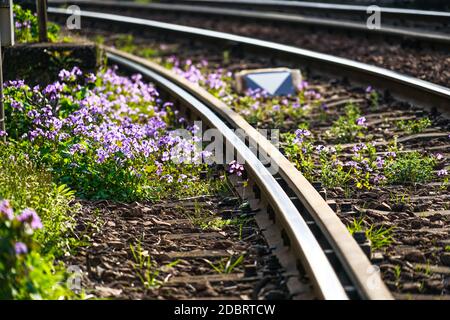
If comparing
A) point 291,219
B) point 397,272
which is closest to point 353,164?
point 291,219

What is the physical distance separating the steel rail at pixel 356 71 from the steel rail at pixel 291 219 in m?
1.98

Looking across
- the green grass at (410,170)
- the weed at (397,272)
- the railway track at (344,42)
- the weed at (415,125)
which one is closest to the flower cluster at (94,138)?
the green grass at (410,170)

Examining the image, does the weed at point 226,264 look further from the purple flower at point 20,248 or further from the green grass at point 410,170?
the green grass at point 410,170

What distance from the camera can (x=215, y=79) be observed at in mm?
10992

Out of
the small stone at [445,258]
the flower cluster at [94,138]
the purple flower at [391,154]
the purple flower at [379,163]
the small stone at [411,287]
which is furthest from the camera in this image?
the purple flower at [391,154]

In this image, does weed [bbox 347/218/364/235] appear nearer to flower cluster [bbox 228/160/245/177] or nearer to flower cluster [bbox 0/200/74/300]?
flower cluster [bbox 228/160/245/177]

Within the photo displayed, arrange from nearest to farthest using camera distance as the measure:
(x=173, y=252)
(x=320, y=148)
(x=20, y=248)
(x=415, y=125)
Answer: (x=20, y=248) < (x=173, y=252) < (x=320, y=148) < (x=415, y=125)

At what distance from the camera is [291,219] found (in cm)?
530

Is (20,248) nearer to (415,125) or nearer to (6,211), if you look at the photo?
(6,211)

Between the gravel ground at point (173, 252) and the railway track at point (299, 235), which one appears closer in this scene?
the railway track at point (299, 235)

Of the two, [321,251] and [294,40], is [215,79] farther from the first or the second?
[321,251]

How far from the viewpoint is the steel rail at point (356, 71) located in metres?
8.82

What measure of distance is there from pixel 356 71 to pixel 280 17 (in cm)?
651
